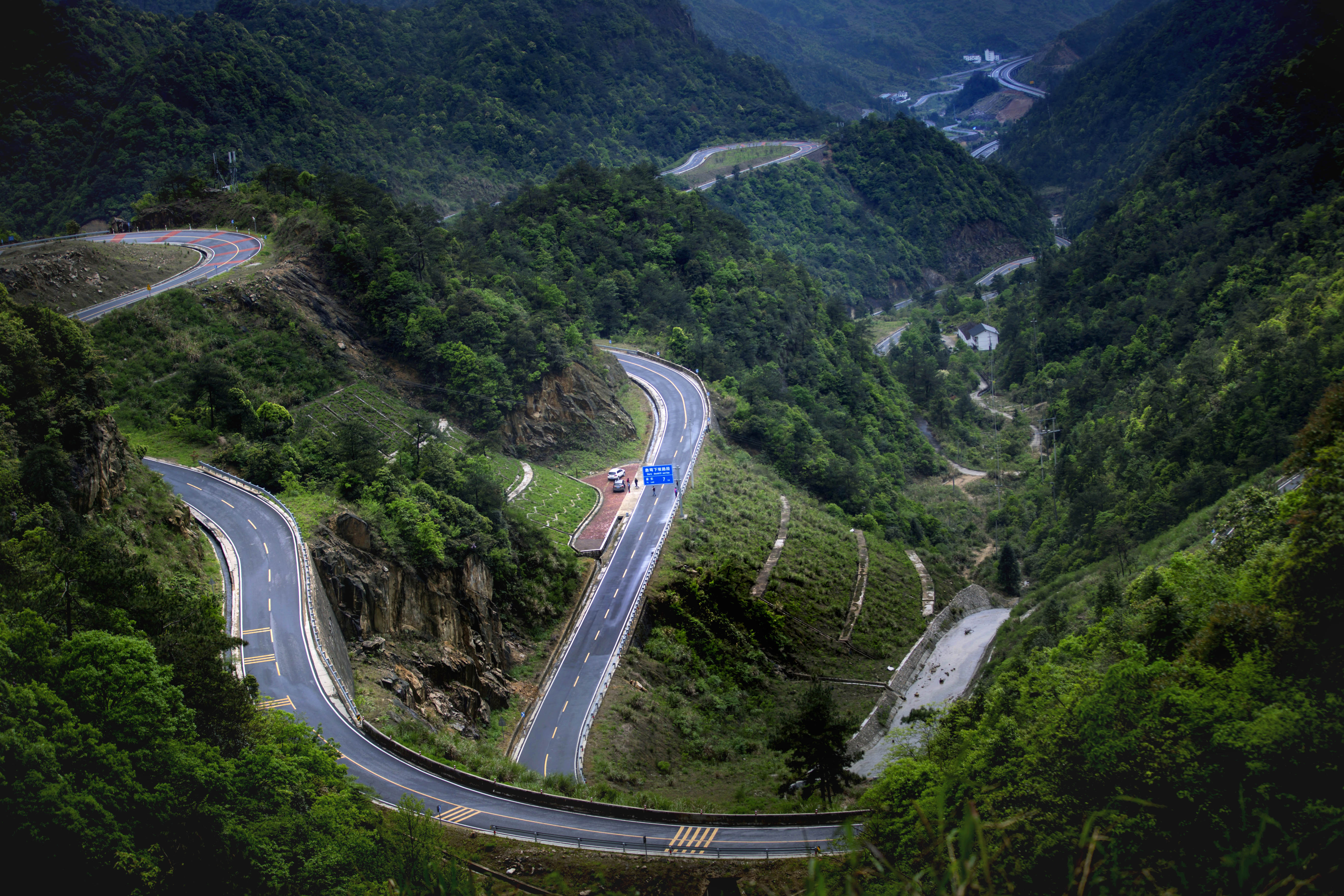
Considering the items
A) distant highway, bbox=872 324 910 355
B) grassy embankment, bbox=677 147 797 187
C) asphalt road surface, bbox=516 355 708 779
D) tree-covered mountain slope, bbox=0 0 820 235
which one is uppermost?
tree-covered mountain slope, bbox=0 0 820 235

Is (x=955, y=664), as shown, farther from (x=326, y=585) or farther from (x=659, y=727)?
(x=326, y=585)

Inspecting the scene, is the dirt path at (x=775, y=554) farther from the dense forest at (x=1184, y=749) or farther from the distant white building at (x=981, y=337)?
the distant white building at (x=981, y=337)

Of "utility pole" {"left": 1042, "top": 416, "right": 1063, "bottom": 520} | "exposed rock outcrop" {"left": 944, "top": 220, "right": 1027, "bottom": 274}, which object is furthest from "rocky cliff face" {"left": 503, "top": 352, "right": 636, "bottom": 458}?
"exposed rock outcrop" {"left": 944, "top": 220, "right": 1027, "bottom": 274}

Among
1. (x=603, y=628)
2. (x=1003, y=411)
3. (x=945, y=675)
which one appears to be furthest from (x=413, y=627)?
(x=1003, y=411)

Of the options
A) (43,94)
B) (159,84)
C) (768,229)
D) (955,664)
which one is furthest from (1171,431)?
(43,94)

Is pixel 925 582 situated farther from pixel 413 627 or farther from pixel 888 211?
pixel 888 211

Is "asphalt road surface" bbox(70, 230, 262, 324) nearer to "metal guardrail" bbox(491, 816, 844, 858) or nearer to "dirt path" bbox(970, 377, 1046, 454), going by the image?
"metal guardrail" bbox(491, 816, 844, 858)
